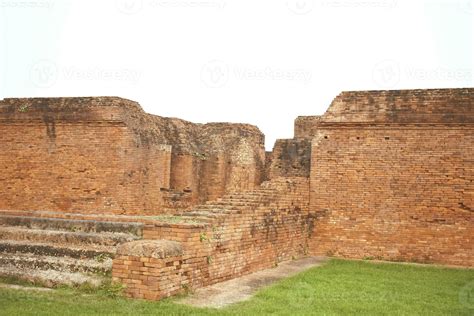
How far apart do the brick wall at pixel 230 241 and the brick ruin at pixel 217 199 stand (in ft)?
0.08

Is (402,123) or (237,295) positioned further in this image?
(402,123)

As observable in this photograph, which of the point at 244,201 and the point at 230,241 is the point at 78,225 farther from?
the point at 244,201

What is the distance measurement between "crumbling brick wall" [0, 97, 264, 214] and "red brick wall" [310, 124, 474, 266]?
182 inches

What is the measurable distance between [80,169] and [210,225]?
6420 mm

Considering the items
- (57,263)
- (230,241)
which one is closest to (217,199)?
(230,241)

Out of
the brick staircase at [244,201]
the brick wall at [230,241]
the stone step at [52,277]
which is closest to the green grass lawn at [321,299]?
the stone step at [52,277]

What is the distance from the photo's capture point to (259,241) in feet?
30.2

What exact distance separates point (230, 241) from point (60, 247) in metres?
2.75

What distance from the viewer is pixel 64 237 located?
26.6ft

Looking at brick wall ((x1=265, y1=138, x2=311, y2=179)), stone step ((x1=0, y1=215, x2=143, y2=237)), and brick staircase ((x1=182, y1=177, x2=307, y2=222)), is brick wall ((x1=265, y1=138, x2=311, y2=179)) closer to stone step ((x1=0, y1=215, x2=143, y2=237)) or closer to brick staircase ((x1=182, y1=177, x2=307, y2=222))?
brick staircase ((x1=182, y1=177, x2=307, y2=222))

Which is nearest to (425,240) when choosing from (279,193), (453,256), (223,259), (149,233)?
(453,256)

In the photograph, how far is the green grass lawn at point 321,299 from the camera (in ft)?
18.7

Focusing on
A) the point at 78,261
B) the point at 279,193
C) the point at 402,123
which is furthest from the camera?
→ the point at 402,123

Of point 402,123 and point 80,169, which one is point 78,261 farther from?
point 402,123
